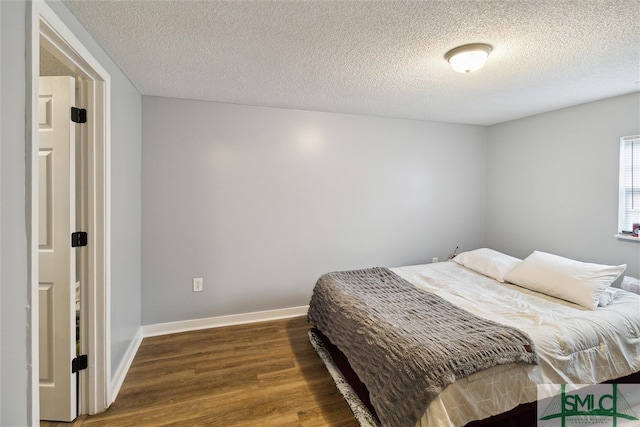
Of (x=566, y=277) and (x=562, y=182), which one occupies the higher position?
(x=562, y=182)

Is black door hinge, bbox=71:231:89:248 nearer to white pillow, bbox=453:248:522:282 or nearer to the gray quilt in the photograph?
the gray quilt

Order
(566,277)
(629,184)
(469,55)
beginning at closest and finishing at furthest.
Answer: (469,55), (566,277), (629,184)

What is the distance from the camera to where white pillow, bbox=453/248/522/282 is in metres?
2.86

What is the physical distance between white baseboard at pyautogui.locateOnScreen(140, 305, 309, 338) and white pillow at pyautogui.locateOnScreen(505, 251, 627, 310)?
2240mm

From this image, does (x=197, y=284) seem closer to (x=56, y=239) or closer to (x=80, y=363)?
(x=80, y=363)

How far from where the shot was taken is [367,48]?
73.3 inches

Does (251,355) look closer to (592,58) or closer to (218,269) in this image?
(218,269)

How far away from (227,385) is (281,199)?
1815 millimetres

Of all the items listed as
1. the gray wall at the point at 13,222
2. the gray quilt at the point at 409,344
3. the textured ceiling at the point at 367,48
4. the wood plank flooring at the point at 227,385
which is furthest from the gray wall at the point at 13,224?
the gray quilt at the point at 409,344

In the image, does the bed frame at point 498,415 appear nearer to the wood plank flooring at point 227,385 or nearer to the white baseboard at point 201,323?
the wood plank flooring at point 227,385

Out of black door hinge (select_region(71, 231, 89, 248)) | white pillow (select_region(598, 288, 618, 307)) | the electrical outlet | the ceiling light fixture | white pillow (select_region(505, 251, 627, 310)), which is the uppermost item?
the ceiling light fixture

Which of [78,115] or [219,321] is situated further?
[219,321]

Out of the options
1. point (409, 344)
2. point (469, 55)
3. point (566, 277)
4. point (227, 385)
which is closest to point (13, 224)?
point (227, 385)

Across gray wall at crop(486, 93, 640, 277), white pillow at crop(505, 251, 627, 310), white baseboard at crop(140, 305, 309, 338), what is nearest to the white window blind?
gray wall at crop(486, 93, 640, 277)
